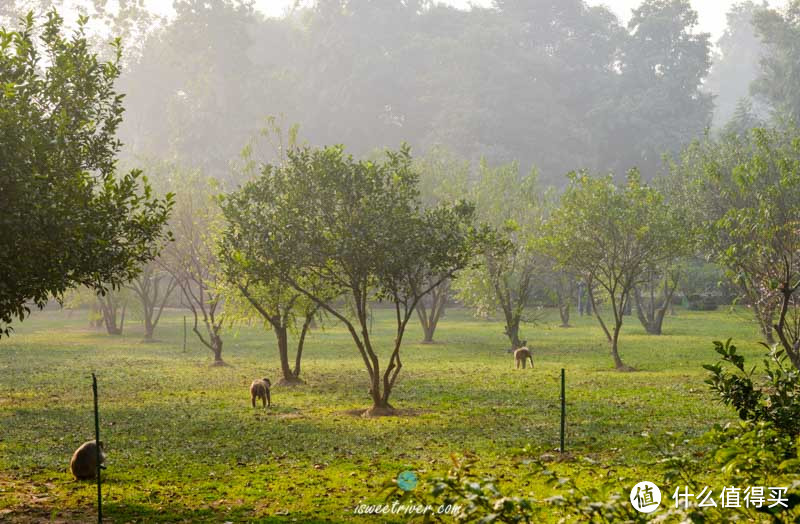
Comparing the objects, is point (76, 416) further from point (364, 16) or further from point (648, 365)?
point (364, 16)

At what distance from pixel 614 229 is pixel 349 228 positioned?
1678 centimetres

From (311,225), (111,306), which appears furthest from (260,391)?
(111,306)

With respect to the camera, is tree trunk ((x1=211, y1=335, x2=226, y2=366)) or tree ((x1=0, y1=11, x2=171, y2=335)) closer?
tree ((x1=0, y1=11, x2=171, y2=335))

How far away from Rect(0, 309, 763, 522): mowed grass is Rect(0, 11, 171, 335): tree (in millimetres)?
4181

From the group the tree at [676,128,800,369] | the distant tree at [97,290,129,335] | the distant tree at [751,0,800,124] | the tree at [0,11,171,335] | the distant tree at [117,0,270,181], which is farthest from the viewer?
the distant tree at [117,0,270,181]

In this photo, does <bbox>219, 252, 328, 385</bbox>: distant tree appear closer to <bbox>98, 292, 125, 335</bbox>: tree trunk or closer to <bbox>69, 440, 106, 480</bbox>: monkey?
<bbox>69, 440, 106, 480</bbox>: monkey

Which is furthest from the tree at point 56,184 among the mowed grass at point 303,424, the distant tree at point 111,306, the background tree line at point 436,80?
the background tree line at point 436,80

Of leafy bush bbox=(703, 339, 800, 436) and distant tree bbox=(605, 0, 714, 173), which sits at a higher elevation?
distant tree bbox=(605, 0, 714, 173)

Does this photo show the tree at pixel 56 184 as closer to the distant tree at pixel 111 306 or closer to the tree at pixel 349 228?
the tree at pixel 349 228

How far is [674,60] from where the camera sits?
109 m

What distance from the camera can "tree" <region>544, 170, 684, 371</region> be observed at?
3525cm

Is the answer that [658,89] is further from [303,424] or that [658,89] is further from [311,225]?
[303,424]

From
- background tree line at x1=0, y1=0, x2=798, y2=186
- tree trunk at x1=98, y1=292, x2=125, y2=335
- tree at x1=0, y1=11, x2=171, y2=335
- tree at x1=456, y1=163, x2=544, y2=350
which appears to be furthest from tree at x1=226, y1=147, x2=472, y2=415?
background tree line at x1=0, y1=0, x2=798, y2=186

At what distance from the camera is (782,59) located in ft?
294
